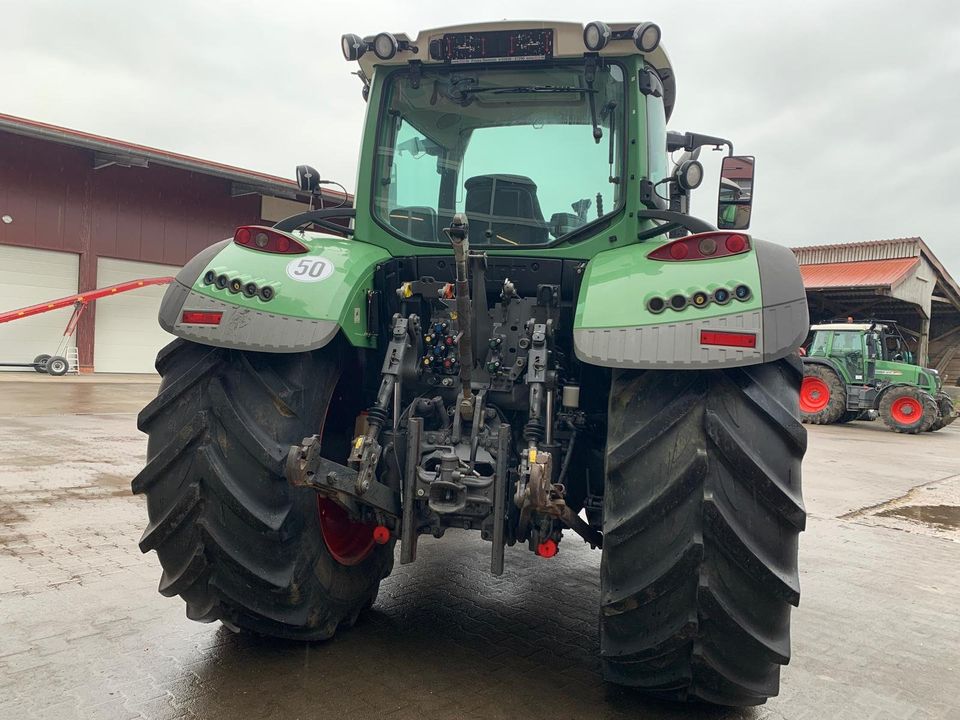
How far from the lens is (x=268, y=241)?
9.70 ft

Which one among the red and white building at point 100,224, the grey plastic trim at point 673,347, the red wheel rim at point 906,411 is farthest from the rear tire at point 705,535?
the red wheel rim at point 906,411

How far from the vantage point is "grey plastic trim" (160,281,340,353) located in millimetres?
2590

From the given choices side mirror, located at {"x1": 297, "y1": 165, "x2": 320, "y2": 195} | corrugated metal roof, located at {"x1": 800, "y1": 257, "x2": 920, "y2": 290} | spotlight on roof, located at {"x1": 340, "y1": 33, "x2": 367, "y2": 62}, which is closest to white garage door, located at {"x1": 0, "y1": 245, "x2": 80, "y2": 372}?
side mirror, located at {"x1": 297, "y1": 165, "x2": 320, "y2": 195}

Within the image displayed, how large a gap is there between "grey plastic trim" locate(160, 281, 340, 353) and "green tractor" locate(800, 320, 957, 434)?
51.9 feet

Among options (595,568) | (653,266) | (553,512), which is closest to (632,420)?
(553,512)

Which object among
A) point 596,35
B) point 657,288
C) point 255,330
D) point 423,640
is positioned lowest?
point 423,640

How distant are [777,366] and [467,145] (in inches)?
70.3

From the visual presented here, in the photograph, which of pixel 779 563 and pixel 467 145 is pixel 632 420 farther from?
pixel 467 145

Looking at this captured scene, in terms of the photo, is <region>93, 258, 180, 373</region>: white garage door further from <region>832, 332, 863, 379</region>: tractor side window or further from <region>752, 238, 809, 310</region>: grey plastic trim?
<region>752, 238, 809, 310</region>: grey plastic trim

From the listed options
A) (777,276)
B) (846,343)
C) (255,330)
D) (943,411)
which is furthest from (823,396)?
(255,330)

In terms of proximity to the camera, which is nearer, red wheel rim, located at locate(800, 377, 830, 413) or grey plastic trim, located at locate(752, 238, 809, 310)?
grey plastic trim, located at locate(752, 238, 809, 310)

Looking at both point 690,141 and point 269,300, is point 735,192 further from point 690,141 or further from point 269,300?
point 269,300

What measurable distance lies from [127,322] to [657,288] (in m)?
18.9

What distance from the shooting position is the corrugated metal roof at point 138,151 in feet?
51.6
